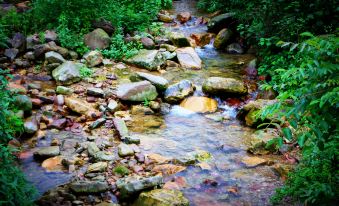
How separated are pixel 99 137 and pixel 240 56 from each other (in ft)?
19.3

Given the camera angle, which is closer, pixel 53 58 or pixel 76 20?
pixel 53 58

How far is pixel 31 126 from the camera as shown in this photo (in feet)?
19.6

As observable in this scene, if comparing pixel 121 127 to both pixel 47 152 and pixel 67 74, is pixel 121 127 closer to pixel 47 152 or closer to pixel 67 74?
pixel 47 152

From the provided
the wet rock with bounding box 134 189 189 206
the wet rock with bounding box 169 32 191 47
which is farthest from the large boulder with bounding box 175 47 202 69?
the wet rock with bounding box 134 189 189 206

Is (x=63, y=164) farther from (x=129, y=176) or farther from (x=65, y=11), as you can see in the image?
(x=65, y=11)

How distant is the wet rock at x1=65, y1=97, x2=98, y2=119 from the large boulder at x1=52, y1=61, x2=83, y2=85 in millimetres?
1013

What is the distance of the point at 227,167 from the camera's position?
5.45 m

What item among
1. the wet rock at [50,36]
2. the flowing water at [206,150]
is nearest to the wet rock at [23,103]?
the flowing water at [206,150]

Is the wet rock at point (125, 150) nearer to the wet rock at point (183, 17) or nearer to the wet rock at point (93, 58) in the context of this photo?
the wet rock at point (93, 58)

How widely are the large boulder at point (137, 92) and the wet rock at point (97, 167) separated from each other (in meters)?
2.34

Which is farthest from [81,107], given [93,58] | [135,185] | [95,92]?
[135,185]

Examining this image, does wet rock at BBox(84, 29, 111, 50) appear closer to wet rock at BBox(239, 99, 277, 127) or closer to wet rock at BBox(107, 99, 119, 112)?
wet rock at BBox(107, 99, 119, 112)

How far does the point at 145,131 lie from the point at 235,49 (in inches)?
216

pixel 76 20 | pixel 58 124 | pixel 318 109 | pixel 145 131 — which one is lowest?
pixel 145 131
